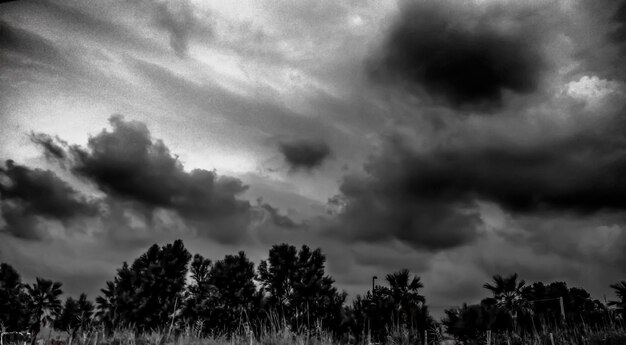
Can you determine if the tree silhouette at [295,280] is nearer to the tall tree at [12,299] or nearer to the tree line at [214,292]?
the tree line at [214,292]

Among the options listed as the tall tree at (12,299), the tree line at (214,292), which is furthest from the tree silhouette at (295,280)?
the tall tree at (12,299)

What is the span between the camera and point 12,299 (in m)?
45.7

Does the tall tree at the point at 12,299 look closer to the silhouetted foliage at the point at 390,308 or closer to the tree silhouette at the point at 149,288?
the tree silhouette at the point at 149,288

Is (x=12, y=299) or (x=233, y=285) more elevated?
(x=233, y=285)

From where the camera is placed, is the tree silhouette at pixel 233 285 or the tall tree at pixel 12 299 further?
the tree silhouette at pixel 233 285

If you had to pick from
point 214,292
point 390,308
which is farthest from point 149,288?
point 390,308

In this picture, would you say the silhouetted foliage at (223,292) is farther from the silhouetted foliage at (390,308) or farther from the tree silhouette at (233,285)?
the silhouetted foliage at (390,308)

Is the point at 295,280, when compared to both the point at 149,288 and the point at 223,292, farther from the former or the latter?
the point at 149,288

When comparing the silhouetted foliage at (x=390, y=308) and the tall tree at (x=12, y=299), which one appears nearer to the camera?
the silhouetted foliage at (x=390, y=308)

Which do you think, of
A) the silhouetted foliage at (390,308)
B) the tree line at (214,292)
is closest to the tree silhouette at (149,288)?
the tree line at (214,292)

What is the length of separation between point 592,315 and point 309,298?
25.7 m

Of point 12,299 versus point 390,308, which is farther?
point 12,299

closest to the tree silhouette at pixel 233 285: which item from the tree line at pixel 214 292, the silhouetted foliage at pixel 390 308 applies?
the tree line at pixel 214 292

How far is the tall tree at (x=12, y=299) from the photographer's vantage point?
139 feet
